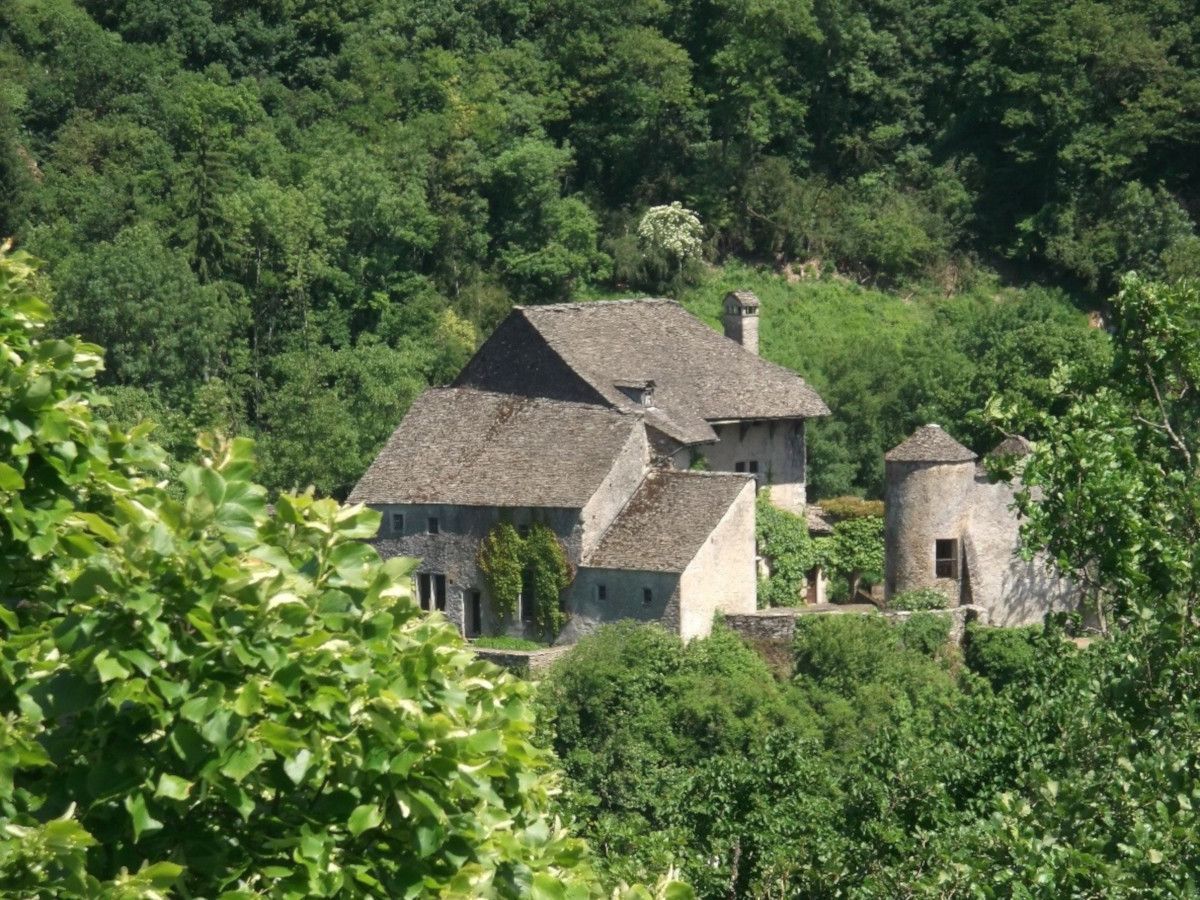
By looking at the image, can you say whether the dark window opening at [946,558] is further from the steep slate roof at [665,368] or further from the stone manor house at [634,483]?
the steep slate roof at [665,368]

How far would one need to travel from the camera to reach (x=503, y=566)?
1780 inches

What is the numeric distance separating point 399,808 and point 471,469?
3621 centimetres

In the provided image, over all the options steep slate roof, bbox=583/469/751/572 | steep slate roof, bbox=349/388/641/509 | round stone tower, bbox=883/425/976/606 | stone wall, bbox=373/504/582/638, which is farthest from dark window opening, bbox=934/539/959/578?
stone wall, bbox=373/504/582/638

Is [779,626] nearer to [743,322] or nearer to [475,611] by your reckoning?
[475,611]

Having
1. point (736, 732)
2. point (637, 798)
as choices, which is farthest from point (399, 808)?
point (736, 732)

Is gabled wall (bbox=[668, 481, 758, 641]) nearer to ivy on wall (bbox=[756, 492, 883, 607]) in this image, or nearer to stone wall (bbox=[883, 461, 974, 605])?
ivy on wall (bbox=[756, 492, 883, 607])

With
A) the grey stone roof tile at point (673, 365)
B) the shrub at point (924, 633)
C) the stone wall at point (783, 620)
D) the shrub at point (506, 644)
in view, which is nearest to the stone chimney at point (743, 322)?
the grey stone roof tile at point (673, 365)

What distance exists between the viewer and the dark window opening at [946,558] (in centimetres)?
4538

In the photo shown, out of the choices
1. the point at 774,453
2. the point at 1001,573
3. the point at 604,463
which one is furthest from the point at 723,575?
the point at 774,453

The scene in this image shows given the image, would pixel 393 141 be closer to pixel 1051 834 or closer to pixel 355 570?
pixel 1051 834

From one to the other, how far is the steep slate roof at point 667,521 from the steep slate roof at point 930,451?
295 cm

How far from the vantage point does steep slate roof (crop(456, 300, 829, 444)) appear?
4762cm

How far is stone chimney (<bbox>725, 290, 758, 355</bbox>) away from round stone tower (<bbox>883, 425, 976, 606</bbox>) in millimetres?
7574

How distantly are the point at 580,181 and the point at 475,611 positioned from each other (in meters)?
21.2
